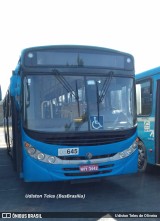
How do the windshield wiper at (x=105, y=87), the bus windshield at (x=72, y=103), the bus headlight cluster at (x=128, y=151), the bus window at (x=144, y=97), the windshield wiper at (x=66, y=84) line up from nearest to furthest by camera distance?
the bus windshield at (x=72, y=103), the windshield wiper at (x=66, y=84), the windshield wiper at (x=105, y=87), the bus headlight cluster at (x=128, y=151), the bus window at (x=144, y=97)

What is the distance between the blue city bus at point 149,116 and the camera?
8.10m

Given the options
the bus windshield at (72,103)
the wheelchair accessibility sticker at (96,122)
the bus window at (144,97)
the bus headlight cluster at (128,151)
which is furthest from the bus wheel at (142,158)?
the wheelchair accessibility sticker at (96,122)

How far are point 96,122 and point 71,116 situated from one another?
0.53 meters

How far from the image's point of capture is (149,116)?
838 cm

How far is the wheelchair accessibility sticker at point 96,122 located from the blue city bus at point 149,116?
2239 millimetres

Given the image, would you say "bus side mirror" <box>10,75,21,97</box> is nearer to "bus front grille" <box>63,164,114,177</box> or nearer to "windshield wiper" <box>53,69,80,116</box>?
"windshield wiper" <box>53,69,80,116</box>

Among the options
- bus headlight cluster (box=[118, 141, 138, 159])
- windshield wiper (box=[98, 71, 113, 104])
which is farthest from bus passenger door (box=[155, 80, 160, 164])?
windshield wiper (box=[98, 71, 113, 104])

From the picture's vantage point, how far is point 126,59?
23.1 ft

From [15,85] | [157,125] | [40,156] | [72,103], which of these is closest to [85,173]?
[40,156]

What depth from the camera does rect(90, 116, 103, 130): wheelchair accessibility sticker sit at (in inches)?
251

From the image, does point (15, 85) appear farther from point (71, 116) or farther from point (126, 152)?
point (126, 152)

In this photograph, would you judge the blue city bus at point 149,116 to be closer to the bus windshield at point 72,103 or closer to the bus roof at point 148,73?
the bus roof at point 148,73

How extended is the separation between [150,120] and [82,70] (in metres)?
2.78

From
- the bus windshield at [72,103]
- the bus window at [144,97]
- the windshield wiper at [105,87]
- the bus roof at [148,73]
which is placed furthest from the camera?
the bus window at [144,97]
